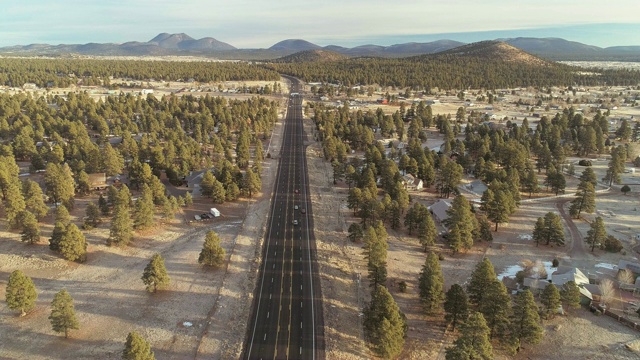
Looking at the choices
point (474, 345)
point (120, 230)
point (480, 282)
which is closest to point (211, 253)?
point (120, 230)

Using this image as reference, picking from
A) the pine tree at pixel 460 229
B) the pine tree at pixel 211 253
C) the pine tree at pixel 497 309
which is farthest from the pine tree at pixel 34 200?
the pine tree at pixel 497 309

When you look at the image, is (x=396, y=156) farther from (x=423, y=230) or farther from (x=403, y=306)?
(x=403, y=306)

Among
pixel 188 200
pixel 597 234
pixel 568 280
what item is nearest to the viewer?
pixel 568 280

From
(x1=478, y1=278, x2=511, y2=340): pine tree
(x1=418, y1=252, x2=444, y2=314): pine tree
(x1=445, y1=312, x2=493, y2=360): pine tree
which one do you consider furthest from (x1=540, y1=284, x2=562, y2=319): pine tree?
(x1=445, y1=312, x2=493, y2=360): pine tree

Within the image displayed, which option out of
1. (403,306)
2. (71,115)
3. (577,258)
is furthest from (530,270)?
(71,115)

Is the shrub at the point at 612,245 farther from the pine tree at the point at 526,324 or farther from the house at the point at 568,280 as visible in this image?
the pine tree at the point at 526,324

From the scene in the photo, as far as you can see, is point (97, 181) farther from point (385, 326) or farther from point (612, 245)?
point (612, 245)

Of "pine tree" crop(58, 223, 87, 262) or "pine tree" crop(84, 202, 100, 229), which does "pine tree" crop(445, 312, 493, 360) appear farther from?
"pine tree" crop(84, 202, 100, 229)
